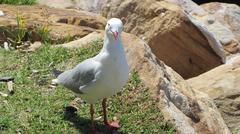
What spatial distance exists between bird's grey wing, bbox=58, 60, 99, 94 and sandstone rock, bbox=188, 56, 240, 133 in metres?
2.71

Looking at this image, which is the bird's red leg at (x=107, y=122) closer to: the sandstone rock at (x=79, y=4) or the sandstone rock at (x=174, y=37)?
the sandstone rock at (x=174, y=37)

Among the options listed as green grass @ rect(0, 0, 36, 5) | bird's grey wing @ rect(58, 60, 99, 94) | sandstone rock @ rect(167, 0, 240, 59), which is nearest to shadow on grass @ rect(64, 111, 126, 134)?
bird's grey wing @ rect(58, 60, 99, 94)

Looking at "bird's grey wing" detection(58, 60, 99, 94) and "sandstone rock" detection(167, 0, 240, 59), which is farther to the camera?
"sandstone rock" detection(167, 0, 240, 59)

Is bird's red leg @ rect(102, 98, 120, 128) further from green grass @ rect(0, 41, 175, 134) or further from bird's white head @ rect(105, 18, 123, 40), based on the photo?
bird's white head @ rect(105, 18, 123, 40)

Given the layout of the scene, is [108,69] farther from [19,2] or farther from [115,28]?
[19,2]

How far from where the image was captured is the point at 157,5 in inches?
388

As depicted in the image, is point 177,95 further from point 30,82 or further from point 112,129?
point 30,82

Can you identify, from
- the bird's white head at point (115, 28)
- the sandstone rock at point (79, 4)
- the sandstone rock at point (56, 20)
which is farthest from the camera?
the sandstone rock at point (79, 4)

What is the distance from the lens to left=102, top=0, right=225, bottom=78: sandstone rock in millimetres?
9547

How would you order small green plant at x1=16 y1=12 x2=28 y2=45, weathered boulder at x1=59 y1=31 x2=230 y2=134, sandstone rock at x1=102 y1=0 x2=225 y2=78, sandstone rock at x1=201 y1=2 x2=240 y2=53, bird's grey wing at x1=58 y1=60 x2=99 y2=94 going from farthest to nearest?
1. sandstone rock at x1=201 y1=2 x2=240 y2=53
2. sandstone rock at x1=102 y1=0 x2=225 y2=78
3. small green plant at x1=16 y1=12 x2=28 y2=45
4. weathered boulder at x1=59 y1=31 x2=230 y2=134
5. bird's grey wing at x1=58 y1=60 x2=99 y2=94

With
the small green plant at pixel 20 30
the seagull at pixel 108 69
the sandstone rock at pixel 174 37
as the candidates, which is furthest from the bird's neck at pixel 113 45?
the sandstone rock at pixel 174 37

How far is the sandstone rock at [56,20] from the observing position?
8.81 metres

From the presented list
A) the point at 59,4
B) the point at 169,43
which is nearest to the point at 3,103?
the point at 169,43

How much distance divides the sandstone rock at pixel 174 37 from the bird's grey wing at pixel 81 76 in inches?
141
